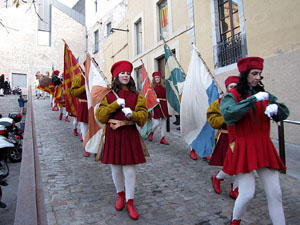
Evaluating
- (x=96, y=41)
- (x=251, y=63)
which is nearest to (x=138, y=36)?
(x=96, y=41)

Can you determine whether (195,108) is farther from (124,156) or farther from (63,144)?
(63,144)

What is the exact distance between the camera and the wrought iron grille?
24.8 ft

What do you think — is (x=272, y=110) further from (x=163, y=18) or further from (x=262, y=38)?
(x=163, y=18)

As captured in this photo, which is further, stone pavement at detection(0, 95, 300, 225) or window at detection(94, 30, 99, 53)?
window at detection(94, 30, 99, 53)

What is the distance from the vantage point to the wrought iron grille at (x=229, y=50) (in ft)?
24.8

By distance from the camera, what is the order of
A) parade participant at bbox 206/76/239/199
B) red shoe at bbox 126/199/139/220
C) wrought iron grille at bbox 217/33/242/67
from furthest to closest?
wrought iron grille at bbox 217/33/242/67, parade participant at bbox 206/76/239/199, red shoe at bbox 126/199/139/220

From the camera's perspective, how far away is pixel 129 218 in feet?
8.88

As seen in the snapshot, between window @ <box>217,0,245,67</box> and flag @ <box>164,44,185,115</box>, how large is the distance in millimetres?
2734

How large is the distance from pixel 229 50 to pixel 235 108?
6393 millimetres

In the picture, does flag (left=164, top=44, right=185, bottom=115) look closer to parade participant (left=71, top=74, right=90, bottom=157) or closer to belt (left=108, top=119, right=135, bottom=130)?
parade participant (left=71, top=74, right=90, bottom=157)

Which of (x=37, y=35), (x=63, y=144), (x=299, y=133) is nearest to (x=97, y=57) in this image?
(x=37, y=35)

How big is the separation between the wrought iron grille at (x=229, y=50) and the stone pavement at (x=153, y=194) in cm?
364

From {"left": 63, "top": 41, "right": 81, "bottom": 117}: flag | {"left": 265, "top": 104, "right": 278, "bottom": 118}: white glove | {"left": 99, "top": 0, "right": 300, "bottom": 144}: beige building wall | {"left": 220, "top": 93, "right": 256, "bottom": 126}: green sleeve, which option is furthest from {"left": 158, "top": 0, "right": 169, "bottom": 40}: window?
{"left": 265, "top": 104, "right": 278, "bottom": 118}: white glove

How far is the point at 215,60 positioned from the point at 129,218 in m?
6.80
